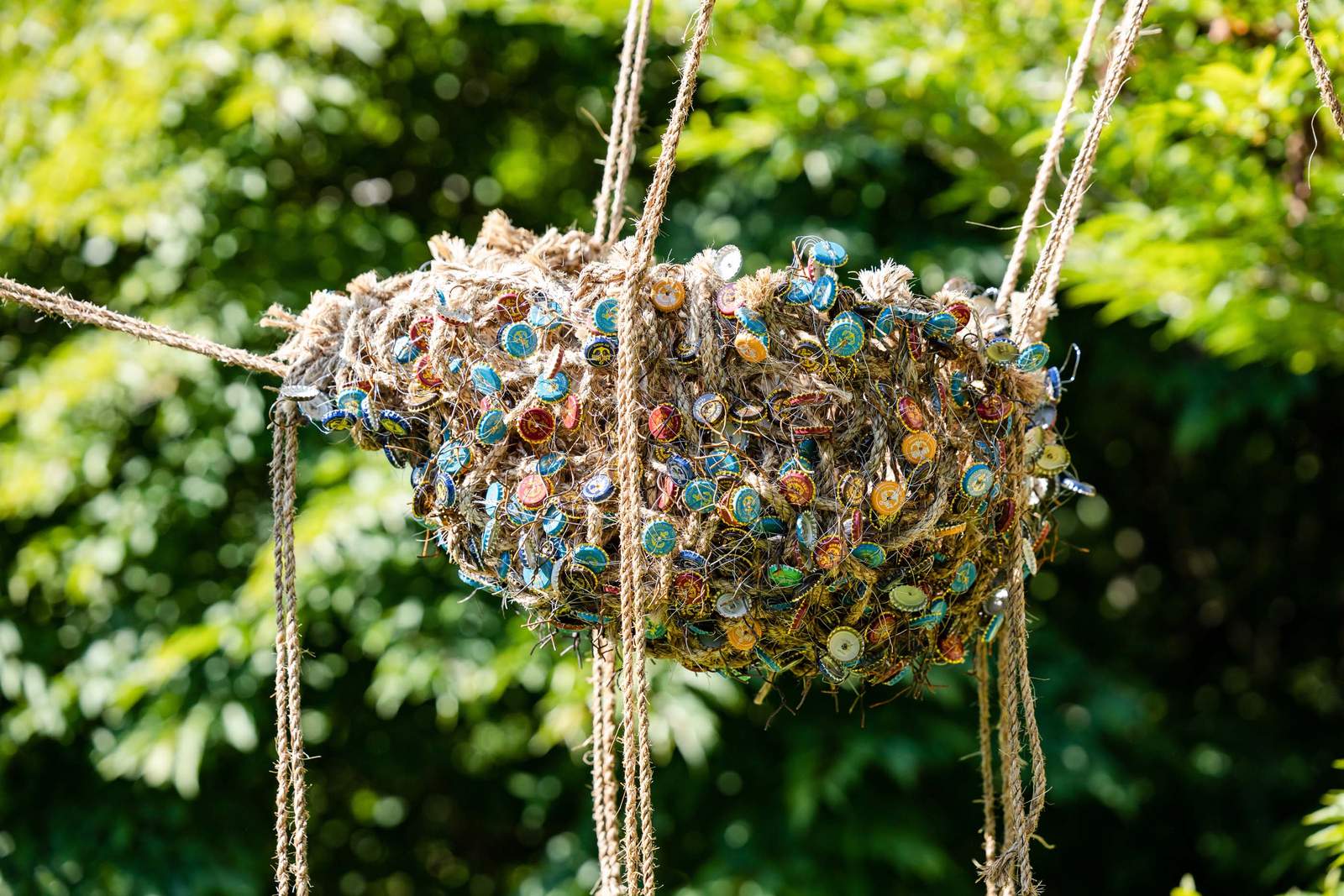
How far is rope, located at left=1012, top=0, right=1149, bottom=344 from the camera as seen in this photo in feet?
3.12

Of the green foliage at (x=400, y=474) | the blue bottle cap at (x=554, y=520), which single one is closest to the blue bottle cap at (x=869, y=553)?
the blue bottle cap at (x=554, y=520)

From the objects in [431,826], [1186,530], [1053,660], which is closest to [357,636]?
[431,826]

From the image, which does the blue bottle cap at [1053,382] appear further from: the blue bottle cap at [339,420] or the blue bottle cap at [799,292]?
the blue bottle cap at [339,420]

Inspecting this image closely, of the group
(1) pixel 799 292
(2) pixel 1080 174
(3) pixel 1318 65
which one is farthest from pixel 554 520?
(3) pixel 1318 65

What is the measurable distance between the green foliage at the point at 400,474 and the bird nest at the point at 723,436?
925mm

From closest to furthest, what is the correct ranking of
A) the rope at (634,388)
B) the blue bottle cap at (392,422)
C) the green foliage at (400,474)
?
the rope at (634,388) < the blue bottle cap at (392,422) < the green foliage at (400,474)

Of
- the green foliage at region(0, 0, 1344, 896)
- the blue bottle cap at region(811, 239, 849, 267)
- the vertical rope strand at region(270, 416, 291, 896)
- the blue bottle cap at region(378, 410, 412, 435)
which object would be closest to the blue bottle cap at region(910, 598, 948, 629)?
the blue bottle cap at region(811, 239, 849, 267)

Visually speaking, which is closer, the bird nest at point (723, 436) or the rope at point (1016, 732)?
the bird nest at point (723, 436)

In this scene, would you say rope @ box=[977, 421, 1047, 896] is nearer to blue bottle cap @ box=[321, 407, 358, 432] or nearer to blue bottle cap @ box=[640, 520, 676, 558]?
blue bottle cap @ box=[640, 520, 676, 558]

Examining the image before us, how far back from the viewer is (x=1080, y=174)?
0.97 m

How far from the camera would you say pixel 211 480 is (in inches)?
90.6

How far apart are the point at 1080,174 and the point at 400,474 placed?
1.48m

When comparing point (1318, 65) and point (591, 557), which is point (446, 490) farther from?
point (1318, 65)

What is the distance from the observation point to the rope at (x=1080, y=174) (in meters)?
0.95
